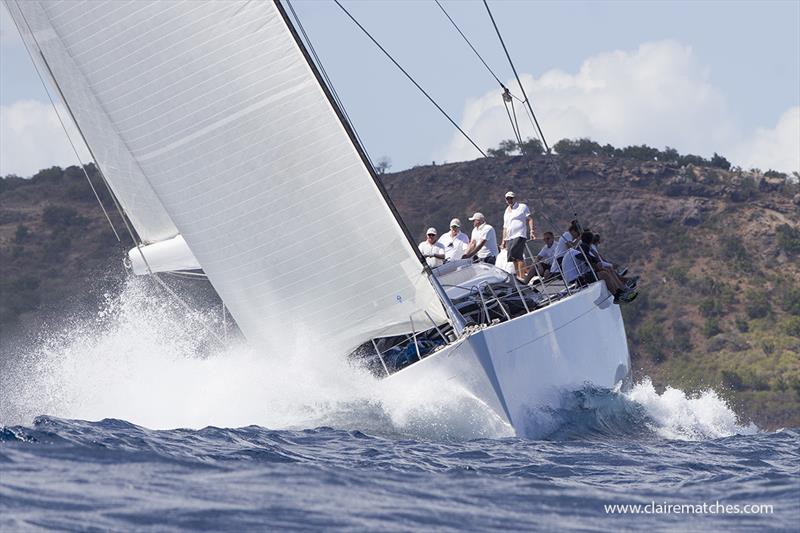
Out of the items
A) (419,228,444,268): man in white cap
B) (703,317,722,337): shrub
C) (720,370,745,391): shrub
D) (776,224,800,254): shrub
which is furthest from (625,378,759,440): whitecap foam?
(776,224,800,254): shrub

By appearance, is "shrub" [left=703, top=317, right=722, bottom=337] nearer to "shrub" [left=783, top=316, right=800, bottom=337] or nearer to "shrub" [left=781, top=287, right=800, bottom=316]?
"shrub" [left=783, top=316, right=800, bottom=337]

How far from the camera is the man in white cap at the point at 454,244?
1327 cm

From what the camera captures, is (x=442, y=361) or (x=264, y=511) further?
(x=442, y=361)

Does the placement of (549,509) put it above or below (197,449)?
below

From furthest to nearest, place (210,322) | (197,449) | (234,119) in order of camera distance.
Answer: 1. (210,322)
2. (234,119)
3. (197,449)

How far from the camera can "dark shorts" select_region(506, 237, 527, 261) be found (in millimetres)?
13398

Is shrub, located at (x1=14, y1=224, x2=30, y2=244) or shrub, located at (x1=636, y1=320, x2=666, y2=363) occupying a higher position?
shrub, located at (x1=14, y1=224, x2=30, y2=244)

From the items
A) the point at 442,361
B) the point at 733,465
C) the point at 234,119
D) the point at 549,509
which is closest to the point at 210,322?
the point at 234,119

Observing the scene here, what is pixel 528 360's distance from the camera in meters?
10.3

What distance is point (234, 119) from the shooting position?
34.4 feet

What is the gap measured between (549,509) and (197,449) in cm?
269

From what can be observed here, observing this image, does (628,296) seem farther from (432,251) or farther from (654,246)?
(654,246)

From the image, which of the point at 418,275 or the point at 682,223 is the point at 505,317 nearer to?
the point at 418,275

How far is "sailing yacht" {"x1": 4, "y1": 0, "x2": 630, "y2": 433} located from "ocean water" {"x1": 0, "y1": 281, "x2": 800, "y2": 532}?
1.37 ft
